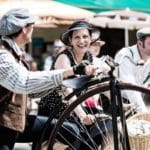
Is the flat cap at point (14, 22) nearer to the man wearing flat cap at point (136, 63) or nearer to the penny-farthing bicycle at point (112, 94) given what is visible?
the penny-farthing bicycle at point (112, 94)

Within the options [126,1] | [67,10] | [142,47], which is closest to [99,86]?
[142,47]

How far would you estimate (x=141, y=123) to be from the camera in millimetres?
4750

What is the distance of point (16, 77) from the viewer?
460 centimetres

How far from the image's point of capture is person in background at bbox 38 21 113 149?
5012 millimetres

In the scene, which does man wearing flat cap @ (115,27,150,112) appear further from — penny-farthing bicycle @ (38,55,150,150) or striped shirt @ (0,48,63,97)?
striped shirt @ (0,48,63,97)

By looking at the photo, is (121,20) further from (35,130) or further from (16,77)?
(16,77)

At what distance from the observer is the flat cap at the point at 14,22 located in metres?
4.83

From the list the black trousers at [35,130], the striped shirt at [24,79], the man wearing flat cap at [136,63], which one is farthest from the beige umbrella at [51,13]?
the striped shirt at [24,79]

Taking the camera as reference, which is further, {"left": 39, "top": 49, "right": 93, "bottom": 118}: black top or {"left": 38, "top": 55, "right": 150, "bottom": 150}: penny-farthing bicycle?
{"left": 39, "top": 49, "right": 93, "bottom": 118}: black top

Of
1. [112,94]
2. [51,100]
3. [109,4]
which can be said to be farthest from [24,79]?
[109,4]

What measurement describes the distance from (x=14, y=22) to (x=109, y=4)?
40.3 ft

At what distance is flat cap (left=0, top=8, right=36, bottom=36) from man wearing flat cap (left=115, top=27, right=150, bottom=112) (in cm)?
115

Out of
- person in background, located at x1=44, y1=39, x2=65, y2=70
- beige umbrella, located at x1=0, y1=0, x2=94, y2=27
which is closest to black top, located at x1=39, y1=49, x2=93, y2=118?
person in background, located at x1=44, y1=39, x2=65, y2=70

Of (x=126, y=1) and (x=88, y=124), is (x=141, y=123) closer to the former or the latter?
(x=88, y=124)
